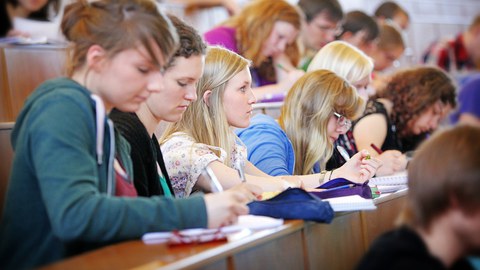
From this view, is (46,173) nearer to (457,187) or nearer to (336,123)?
(457,187)

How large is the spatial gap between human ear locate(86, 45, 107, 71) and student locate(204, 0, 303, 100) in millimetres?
2104

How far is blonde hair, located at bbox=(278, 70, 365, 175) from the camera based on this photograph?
8.66 ft

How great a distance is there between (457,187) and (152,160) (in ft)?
2.87

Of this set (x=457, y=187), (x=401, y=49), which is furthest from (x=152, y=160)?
(x=401, y=49)

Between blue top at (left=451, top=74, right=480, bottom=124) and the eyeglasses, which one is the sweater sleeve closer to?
the eyeglasses

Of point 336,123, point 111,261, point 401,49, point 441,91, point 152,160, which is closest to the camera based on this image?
point 111,261

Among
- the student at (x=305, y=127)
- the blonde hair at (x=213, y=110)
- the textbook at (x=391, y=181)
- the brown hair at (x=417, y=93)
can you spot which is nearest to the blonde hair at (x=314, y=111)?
the student at (x=305, y=127)

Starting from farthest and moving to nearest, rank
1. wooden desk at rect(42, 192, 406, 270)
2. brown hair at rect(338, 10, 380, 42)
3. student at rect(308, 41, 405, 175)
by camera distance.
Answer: brown hair at rect(338, 10, 380, 42), student at rect(308, 41, 405, 175), wooden desk at rect(42, 192, 406, 270)

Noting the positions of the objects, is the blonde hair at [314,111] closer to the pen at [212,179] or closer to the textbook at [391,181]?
the textbook at [391,181]

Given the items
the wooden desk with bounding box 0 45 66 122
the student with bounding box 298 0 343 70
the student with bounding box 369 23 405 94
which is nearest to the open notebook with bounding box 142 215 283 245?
the wooden desk with bounding box 0 45 66 122

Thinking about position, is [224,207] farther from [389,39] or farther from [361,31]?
[389,39]

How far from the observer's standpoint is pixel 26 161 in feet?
4.45

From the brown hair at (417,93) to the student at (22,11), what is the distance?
184cm

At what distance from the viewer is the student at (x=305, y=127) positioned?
253 cm
